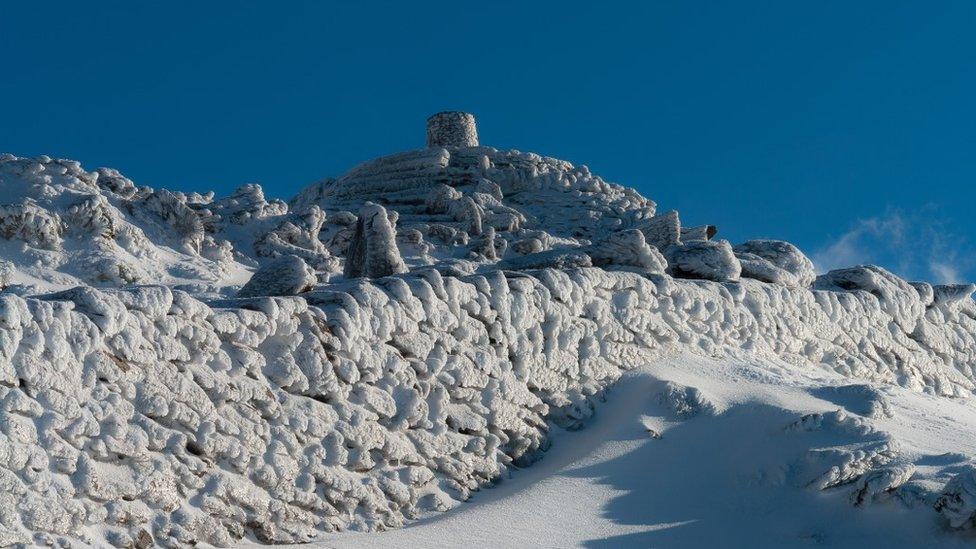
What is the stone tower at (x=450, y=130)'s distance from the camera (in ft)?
91.4

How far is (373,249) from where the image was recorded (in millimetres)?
10773

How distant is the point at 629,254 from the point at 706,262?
918mm

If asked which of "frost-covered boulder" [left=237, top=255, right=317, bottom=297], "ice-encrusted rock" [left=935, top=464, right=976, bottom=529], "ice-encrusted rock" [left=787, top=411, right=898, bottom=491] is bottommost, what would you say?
"ice-encrusted rock" [left=935, top=464, right=976, bottom=529]

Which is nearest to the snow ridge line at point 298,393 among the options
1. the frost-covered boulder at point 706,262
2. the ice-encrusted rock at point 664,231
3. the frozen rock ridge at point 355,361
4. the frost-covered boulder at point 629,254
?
the frozen rock ridge at point 355,361

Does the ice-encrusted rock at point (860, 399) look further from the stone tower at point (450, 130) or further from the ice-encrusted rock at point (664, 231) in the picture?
the stone tower at point (450, 130)

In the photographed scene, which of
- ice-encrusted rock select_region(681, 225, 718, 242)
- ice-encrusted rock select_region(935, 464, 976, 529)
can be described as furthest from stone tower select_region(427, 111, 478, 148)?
ice-encrusted rock select_region(935, 464, 976, 529)

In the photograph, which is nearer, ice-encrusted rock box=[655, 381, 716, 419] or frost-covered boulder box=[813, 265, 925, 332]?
ice-encrusted rock box=[655, 381, 716, 419]

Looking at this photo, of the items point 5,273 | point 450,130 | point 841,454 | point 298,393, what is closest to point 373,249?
point 298,393

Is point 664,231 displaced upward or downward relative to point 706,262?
upward

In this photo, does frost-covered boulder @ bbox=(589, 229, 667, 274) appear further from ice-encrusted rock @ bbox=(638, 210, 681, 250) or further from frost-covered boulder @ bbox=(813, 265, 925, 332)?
ice-encrusted rock @ bbox=(638, 210, 681, 250)

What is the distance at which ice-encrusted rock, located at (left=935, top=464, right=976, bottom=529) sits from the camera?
254 inches

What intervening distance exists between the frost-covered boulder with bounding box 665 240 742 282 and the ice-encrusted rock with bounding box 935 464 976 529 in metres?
4.61

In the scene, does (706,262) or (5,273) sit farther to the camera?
(5,273)

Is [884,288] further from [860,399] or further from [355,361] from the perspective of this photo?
[355,361]
